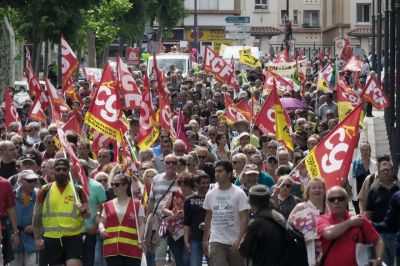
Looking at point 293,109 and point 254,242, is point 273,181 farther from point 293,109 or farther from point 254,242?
point 293,109

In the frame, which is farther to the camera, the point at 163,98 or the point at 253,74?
the point at 253,74

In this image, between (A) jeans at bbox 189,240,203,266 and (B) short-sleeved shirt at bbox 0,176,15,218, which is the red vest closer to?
(A) jeans at bbox 189,240,203,266

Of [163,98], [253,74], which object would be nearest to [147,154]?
[163,98]

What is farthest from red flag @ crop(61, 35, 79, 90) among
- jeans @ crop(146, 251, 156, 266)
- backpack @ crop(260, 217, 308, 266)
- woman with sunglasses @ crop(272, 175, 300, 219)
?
backpack @ crop(260, 217, 308, 266)

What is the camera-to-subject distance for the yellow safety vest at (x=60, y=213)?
14109 millimetres

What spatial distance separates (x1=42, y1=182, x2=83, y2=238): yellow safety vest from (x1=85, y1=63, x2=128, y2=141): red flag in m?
2.45

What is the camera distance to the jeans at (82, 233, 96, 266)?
48.5 ft

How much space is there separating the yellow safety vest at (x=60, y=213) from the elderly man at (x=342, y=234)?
12.2 ft

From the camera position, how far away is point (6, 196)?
47.6ft

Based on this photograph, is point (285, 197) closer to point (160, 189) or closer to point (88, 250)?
point (160, 189)

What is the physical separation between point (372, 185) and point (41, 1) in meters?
22.0

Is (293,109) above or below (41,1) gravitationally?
below

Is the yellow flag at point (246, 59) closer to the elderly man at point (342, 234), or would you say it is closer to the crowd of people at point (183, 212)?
the crowd of people at point (183, 212)

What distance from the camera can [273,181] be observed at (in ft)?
52.4
